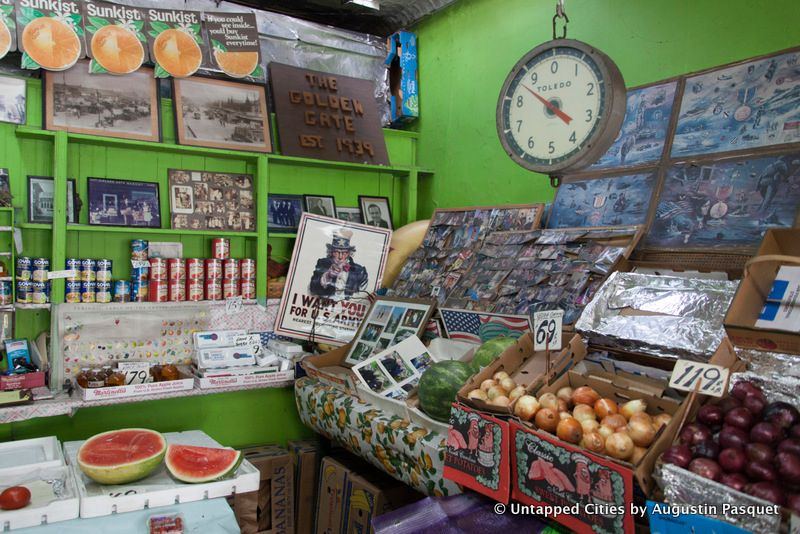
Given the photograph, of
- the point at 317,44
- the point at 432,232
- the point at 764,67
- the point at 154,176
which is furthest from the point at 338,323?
the point at 764,67

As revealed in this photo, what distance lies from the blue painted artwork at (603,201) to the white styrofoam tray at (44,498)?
2426 millimetres

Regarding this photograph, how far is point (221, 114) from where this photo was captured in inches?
159

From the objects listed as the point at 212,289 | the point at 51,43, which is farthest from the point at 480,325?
the point at 51,43

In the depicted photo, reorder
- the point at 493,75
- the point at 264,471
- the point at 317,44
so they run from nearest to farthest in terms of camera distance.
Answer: the point at 264,471
the point at 493,75
the point at 317,44

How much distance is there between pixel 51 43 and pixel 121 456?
265 centimetres

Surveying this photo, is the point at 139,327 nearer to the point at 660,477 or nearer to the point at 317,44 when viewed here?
the point at 317,44

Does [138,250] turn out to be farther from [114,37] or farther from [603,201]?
[603,201]

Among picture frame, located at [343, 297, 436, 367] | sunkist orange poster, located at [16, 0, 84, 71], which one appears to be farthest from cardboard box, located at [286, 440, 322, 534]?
sunkist orange poster, located at [16, 0, 84, 71]

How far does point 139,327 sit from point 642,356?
2968 millimetres

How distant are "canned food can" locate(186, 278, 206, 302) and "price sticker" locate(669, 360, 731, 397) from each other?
3032 mm

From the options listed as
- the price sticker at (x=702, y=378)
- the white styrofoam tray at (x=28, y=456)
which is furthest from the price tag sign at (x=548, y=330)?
the white styrofoam tray at (x=28, y=456)

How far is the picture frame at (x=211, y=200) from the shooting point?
392 centimetres

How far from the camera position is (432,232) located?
3.89 meters

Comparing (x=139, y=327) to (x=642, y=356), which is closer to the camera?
(x=642, y=356)
